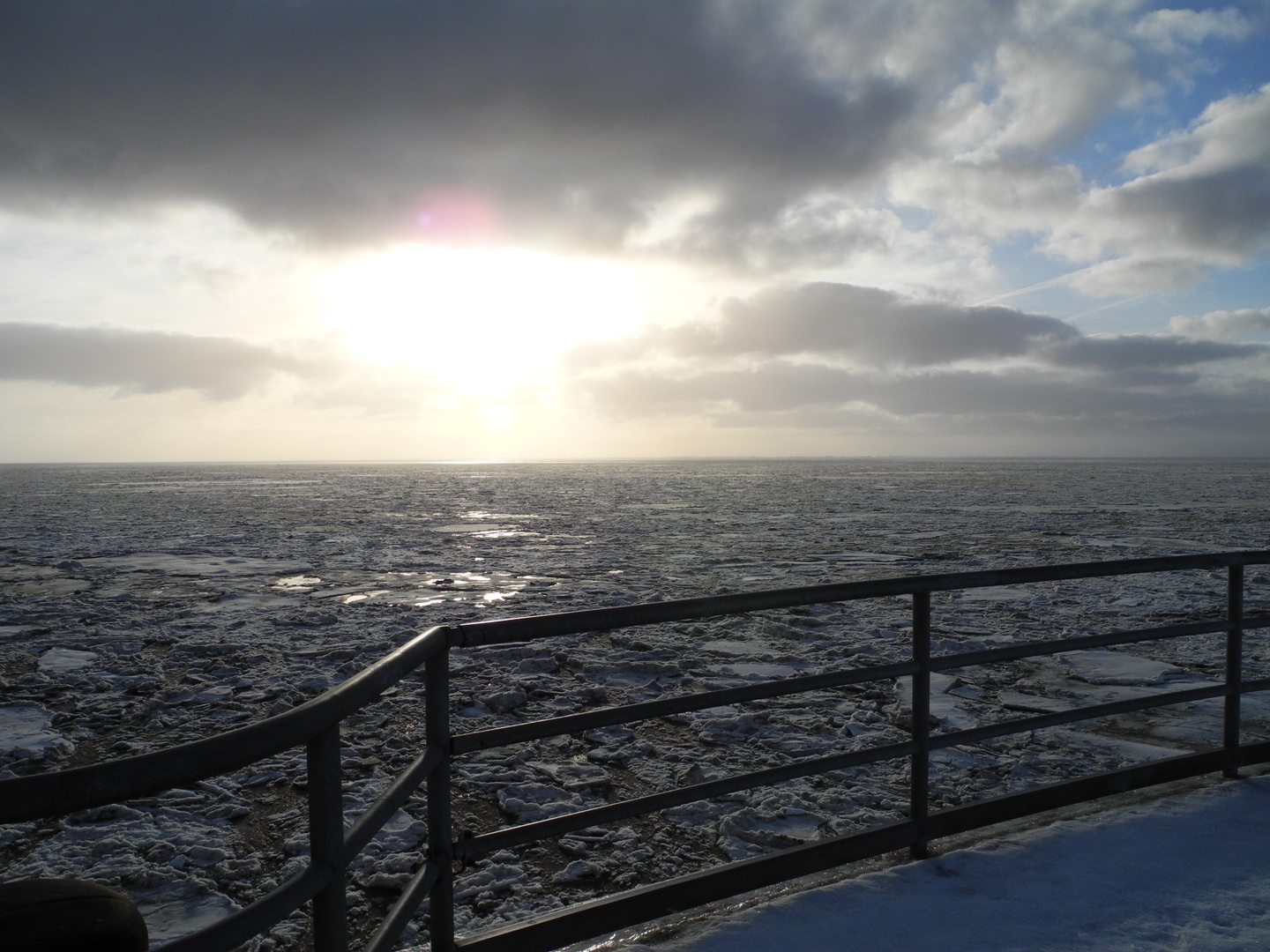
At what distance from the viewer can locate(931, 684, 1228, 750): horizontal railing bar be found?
10.0 ft

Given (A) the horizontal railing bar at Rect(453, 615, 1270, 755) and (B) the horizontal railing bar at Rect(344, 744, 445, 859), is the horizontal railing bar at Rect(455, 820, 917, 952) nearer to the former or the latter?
(A) the horizontal railing bar at Rect(453, 615, 1270, 755)

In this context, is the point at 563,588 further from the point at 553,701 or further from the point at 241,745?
→ the point at 241,745

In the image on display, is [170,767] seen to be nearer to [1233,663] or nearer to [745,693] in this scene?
[745,693]

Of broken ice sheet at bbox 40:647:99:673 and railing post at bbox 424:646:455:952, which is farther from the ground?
railing post at bbox 424:646:455:952

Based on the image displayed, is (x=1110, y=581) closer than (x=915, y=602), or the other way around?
(x=915, y=602)

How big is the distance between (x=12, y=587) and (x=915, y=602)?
1364 centimetres

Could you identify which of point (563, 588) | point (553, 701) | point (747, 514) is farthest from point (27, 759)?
point (747, 514)

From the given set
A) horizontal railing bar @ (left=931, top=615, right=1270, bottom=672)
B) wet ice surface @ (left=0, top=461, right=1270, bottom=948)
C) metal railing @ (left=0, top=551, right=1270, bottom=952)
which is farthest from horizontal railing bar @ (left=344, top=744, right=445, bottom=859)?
horizontal railing bar @ (left=931, top=615, right=1270, bottom=672)

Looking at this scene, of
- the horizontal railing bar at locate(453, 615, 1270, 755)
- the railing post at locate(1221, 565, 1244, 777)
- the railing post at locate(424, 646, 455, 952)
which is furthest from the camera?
the railing post at locate(1221, 565, 1244, 777)

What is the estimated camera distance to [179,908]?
130 inches

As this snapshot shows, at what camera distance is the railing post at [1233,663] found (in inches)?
139

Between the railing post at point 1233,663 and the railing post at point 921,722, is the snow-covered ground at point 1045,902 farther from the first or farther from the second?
the railing post at point 1233,663

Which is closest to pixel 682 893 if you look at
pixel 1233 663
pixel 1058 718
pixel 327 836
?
pixel 327 836

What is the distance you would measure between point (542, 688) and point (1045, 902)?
171 inches
